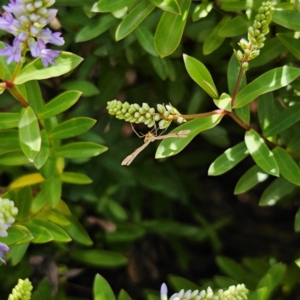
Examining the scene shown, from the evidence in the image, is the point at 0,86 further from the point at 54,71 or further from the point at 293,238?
the point at 293,238

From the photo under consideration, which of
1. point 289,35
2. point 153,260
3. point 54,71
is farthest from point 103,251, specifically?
point 289,35

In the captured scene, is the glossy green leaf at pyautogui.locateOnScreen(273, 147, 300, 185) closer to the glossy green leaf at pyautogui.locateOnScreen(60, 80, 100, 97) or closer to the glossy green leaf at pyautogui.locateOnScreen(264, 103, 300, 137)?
the glossy green leaf at pyautogui.locateOnScreen(264, 103, 300, 137)

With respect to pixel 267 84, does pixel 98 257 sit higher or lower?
lower

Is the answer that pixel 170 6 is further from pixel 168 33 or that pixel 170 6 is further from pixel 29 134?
pixel 29 134

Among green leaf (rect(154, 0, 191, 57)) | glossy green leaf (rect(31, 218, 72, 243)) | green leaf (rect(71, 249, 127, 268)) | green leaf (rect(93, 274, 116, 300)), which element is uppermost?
green leaf (rect(154, 0, 191, 57))

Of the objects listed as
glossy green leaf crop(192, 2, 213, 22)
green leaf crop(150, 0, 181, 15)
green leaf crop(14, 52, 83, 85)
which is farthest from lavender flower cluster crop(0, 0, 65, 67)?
glossy green leaf crop(192, 2, 213, 22)

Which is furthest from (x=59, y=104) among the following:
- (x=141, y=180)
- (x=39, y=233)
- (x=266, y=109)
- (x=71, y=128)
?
(x=141, y=180)
